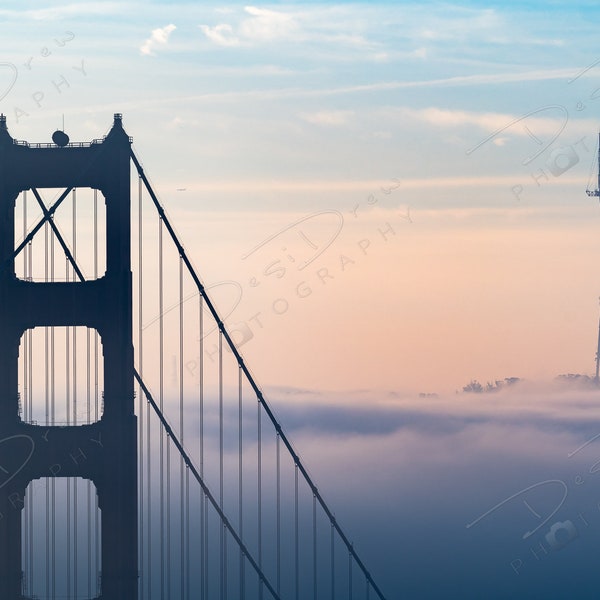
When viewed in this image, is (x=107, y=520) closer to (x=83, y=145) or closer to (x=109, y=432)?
(x=109, y=432)

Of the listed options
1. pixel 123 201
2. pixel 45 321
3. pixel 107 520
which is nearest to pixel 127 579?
pixel 107 520

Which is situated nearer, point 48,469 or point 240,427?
point 48,469

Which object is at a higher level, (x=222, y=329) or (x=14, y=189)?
(x=14, y=189)

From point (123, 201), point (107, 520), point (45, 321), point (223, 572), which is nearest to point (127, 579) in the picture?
point (107, 520)

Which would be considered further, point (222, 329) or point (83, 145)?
point (222, 329)

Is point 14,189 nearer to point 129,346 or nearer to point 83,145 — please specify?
point 83,145

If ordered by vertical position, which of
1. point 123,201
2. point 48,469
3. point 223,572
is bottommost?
point 223,572

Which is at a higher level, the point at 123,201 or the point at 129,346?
the point at 123,201
